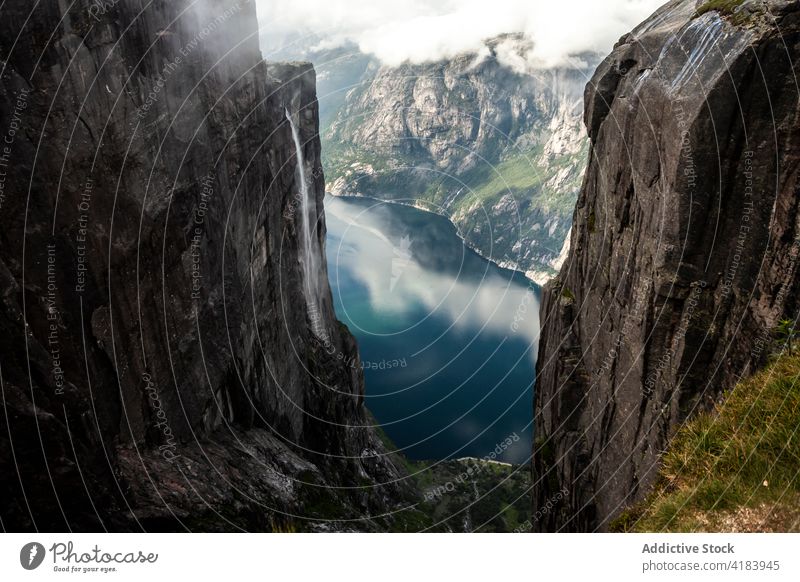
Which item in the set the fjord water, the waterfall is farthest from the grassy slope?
the fjord water

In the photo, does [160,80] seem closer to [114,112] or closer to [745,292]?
[114,112]

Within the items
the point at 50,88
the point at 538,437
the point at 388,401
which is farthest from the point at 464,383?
the point at 50,88

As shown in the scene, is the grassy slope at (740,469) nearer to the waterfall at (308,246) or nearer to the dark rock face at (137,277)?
the dark rock face at (137,277)

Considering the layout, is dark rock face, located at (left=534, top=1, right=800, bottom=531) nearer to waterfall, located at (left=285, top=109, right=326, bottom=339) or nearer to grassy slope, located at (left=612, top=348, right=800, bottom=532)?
grassy slope, located at (left=612, top=348, right=800, bottom=532)

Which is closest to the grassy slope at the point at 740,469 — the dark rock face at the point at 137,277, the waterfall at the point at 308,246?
the dark rock face at the point at 137,277

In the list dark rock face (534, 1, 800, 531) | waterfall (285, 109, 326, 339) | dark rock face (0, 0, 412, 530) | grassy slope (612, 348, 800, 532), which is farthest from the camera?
waterfall (285, 109, 326, 339)

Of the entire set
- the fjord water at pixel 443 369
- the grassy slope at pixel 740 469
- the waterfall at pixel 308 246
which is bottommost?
the fjord water at pixel 443 369
